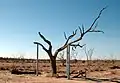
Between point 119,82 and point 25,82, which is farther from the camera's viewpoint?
point 119,82

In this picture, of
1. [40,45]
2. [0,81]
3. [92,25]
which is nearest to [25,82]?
[0,81]

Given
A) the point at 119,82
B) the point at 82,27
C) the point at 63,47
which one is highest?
the point at 82,27

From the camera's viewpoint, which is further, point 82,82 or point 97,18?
point 97,18

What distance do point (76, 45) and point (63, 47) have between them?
1150 mm

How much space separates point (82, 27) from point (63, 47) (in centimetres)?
256

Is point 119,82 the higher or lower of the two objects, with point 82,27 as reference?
lower

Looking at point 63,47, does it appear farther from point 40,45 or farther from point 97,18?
point 97,18

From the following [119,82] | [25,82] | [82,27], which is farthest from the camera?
[82,27]

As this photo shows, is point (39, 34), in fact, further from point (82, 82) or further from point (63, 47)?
point (82, 82)

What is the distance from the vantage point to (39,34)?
24.4 meters

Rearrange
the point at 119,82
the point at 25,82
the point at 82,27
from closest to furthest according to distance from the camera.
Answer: the point at 25,82
the point at 119,82
the point at 82,27

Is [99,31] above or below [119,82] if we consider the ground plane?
above

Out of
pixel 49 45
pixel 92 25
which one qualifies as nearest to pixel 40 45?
pixel 49 45

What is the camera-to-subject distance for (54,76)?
78.0 ft
